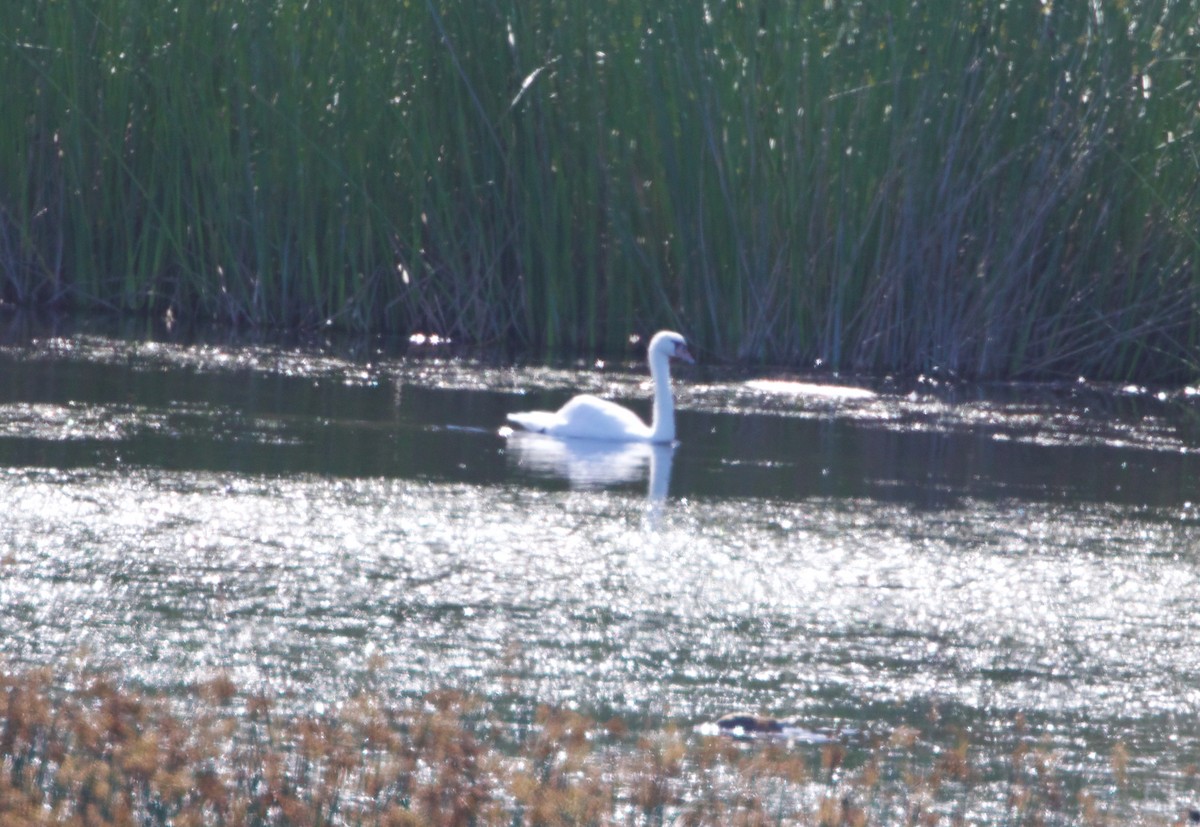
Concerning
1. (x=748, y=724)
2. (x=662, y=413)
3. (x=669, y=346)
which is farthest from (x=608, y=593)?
(x=669, y=346)

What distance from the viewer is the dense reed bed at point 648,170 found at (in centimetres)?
1278

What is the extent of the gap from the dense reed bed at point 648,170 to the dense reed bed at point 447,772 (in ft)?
27.2

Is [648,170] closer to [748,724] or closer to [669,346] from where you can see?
[669,346]

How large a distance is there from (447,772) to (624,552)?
3.13 metres

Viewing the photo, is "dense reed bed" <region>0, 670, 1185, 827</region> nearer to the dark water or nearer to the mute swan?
the dark water

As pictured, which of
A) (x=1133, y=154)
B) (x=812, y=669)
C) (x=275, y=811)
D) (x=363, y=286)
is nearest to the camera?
(x=275, y=811)

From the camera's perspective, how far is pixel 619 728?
182 inches

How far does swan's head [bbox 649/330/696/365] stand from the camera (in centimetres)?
1082

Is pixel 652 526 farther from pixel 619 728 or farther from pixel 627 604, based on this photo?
pixel 619 728

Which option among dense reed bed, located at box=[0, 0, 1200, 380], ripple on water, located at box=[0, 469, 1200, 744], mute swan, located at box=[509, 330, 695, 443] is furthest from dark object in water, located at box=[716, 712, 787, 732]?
dense reed bed, located at box=[0, 0, 1200, 380]

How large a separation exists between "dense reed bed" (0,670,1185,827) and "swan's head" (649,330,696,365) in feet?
19.5

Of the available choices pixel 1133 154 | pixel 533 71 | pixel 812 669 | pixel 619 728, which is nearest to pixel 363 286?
pixel 533 71

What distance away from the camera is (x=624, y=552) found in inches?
290

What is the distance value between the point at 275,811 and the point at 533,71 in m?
9.76
